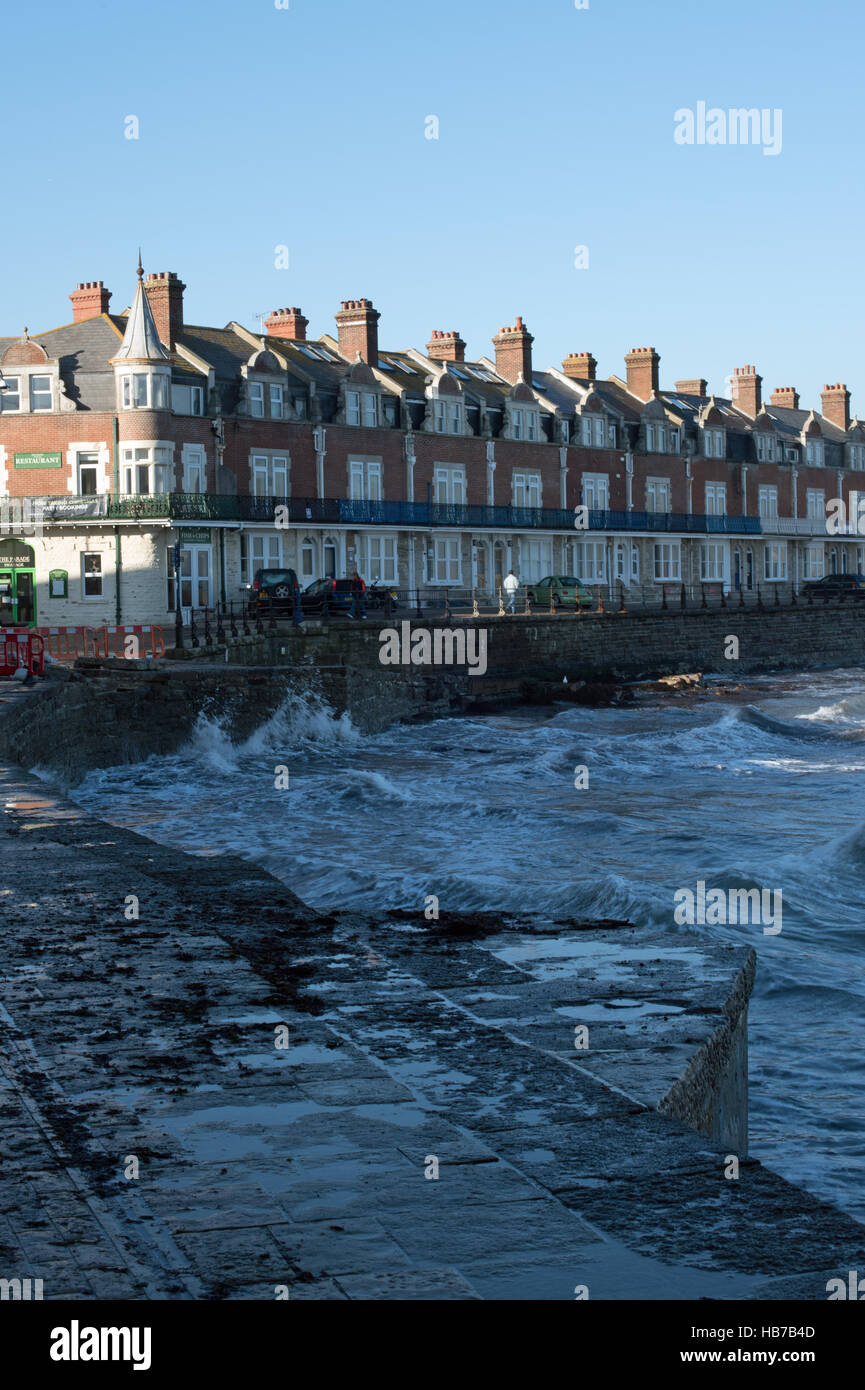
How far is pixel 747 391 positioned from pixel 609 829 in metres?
64.6

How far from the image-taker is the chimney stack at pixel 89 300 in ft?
155

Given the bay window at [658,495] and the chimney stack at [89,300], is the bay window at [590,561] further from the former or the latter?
the chimney stack at [89,300]

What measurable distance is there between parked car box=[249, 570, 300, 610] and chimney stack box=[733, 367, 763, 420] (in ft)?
143

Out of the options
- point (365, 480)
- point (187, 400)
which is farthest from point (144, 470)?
point (365, 480)

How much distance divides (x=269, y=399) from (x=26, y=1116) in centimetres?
4372

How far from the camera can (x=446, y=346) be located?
6194 cm

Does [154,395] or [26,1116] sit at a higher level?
[154,395]

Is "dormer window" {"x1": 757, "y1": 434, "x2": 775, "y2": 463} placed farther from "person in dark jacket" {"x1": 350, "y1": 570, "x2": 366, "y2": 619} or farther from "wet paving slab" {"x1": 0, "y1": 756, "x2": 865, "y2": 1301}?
"wet paving slab" {"x1": 0, "y1": 756, "x2": 865, "y2": 1301}

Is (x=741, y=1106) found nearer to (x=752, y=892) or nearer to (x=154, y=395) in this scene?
(x=752, y=892)

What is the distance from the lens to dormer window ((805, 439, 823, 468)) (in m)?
79.9

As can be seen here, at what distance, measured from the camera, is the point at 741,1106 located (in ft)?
26.6

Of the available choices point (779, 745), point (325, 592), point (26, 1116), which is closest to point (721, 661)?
point (325, 592)

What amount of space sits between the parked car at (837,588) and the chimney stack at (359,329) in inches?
994

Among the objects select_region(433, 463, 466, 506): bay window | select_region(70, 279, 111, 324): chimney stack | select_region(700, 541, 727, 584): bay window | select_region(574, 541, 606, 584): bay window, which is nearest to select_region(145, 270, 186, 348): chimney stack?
select_region(70, 279, 111, 324): chimney stack
